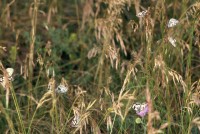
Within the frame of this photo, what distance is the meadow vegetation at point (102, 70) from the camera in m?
1.85

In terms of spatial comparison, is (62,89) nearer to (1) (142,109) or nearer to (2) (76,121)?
(2) (76,121)

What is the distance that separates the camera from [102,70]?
95.7 inches

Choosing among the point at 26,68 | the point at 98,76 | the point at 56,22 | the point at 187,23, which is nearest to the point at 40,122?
the point at 26,68

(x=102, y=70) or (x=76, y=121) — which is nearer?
(x=76, y=121)

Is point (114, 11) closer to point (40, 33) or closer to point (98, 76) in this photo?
point (98, 76)

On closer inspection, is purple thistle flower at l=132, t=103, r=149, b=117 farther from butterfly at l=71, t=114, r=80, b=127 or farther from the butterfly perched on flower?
butterfly at l=71, t=114, r=80, b=127

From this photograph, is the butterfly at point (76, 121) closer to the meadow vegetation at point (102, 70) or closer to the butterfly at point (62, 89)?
the meadow vegetation at point (102, 70)

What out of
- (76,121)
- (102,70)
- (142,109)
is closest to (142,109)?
(142,109)

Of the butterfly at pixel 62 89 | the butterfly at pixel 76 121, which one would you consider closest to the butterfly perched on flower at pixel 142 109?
the butterfly at pixel 76 121

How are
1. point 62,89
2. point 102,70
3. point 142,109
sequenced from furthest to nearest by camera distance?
point 102,70 < point 62,89 < point 142,109

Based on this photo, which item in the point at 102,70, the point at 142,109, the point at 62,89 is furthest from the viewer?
the point at 102,70

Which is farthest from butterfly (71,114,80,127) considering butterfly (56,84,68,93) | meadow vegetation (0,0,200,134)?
butterfly (56,84,68,93)

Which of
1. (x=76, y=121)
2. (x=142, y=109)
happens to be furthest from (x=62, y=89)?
(x=142, y=109)

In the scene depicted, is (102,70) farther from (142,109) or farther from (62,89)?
(142,109)
